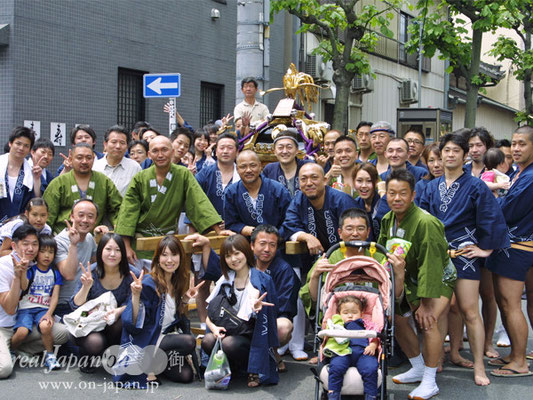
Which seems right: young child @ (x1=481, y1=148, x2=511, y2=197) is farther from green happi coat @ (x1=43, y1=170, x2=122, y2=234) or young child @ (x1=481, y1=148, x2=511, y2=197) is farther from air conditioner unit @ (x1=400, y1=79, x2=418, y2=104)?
air conditioner unit @ (x1=400, y1=79, x2=418, y2=104)

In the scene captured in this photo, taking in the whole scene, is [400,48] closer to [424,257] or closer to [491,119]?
[491,119]

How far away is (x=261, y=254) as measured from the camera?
215 inches

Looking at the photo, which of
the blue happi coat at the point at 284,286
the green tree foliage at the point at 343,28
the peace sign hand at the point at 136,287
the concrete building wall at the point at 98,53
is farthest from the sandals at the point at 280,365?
the green tree foliage at the point at 343,28

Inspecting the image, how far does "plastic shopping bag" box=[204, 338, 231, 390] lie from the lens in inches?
191

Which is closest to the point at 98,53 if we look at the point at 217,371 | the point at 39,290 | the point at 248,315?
the point at 39,290

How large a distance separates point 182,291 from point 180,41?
9.47 meters

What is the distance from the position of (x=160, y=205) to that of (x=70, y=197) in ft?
3.04

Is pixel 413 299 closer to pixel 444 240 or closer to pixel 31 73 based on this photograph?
pixel 444 240

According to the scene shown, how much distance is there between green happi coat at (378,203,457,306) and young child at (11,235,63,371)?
9.56 feet

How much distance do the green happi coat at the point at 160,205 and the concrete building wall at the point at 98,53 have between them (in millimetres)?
5248

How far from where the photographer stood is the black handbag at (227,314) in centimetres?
502

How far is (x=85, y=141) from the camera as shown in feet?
22.9

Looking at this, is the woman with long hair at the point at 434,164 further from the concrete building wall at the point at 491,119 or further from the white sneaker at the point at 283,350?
the concrete building wall at the point at 491,119

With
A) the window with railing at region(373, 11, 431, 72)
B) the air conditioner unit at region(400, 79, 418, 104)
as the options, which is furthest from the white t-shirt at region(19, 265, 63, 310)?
the air conditioner unit at region(400, 79, 418, 104)
